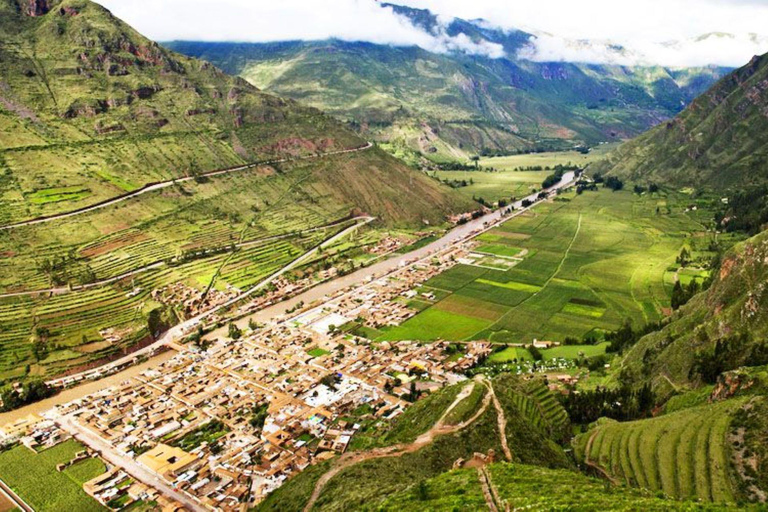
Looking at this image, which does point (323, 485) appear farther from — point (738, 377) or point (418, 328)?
point (418, 328)

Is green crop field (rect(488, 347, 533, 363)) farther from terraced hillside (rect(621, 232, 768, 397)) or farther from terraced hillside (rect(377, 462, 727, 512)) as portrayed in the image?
terraced hillside (rect(377, 462, 727, 512))

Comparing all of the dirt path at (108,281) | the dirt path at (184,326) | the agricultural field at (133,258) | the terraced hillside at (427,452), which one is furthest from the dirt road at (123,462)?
the dirt path at (108,281)

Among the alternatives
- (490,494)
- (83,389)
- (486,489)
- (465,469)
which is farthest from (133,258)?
(490,494)

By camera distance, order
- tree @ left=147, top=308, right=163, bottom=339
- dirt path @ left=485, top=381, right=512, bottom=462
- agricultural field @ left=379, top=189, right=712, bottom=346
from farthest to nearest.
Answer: tree @ left=147, top=308, right=163, bottom=339 → agricultural field @ left=379, top=189, right=712, bottom=346 → dirt path @ left=485, top=381, right=512, bottom=462

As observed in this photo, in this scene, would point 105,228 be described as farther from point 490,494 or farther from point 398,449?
point 490,494

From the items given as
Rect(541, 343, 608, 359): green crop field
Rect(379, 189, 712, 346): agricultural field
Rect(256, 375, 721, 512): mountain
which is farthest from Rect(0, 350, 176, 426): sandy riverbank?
Rect(541, 343, 608, 359): green crop field

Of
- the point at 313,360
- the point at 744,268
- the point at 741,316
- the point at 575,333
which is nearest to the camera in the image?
the point at 741,316

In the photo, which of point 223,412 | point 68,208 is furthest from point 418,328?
point 68,208
